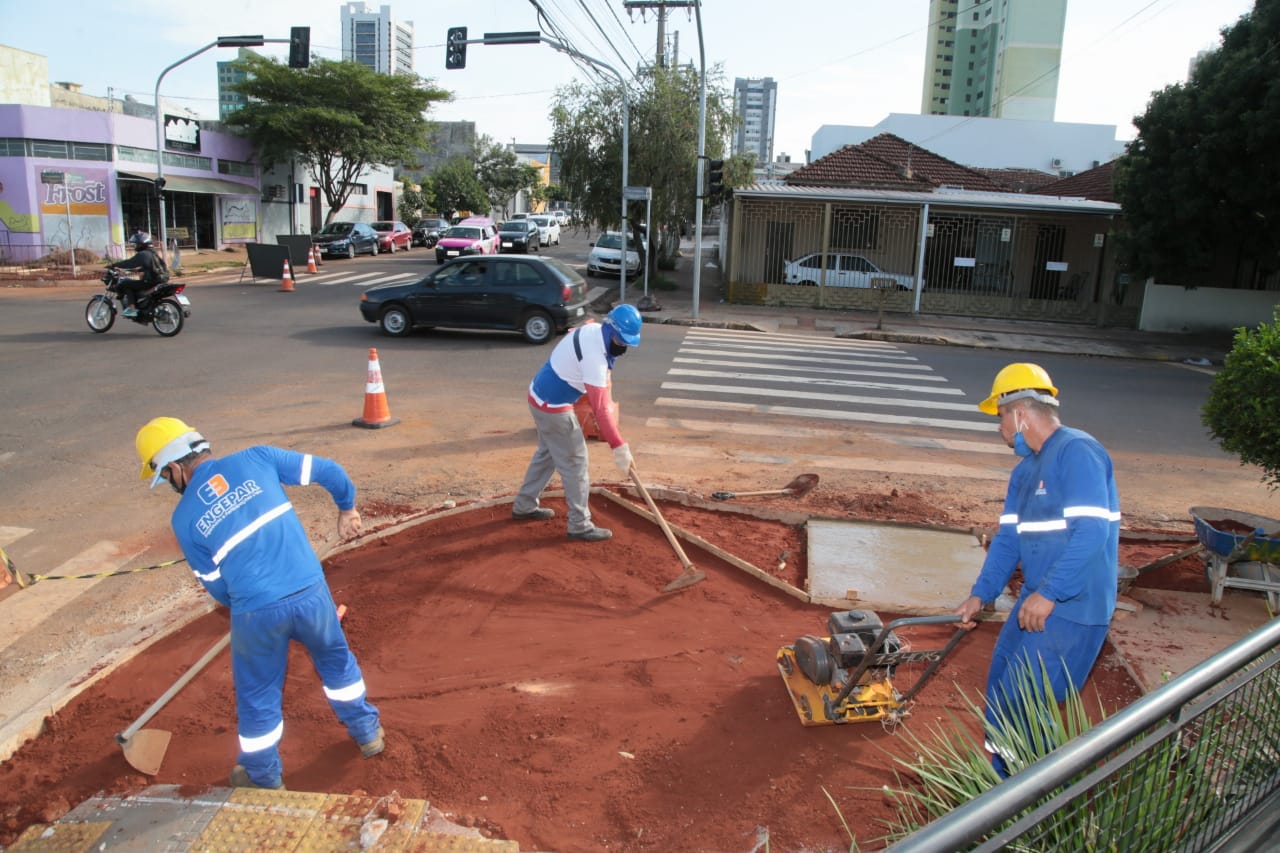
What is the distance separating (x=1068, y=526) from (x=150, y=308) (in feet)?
53.3

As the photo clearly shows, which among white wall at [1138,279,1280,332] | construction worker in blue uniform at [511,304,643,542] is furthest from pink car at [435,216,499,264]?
construction worker in blue uniform at [511,304,643,542]

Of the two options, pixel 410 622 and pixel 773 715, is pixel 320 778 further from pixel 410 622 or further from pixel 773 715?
pixel 773 715

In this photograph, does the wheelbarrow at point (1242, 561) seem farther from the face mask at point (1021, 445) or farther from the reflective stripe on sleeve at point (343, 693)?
the reflective stripe on sleeve at point (343, 693)

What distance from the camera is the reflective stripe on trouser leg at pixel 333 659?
3.81 meters

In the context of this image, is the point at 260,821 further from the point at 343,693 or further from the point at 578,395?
Result: the point at 578,395

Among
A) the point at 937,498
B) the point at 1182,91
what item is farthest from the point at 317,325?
the point at 1182,91

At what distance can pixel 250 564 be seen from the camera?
12.0ft

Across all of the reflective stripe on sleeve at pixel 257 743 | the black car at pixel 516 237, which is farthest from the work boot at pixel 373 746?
the black car at pixel 516 237

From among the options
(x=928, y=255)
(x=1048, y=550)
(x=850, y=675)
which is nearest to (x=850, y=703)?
(x=850, y=675)

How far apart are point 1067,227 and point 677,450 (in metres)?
19.3

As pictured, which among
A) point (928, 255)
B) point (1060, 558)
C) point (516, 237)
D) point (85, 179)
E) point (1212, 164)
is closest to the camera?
point (1060, 558)

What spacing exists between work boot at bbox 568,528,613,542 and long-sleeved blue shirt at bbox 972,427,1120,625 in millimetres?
3220

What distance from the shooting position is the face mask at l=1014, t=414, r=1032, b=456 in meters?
3.81

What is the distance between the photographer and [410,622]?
17.8 feet
